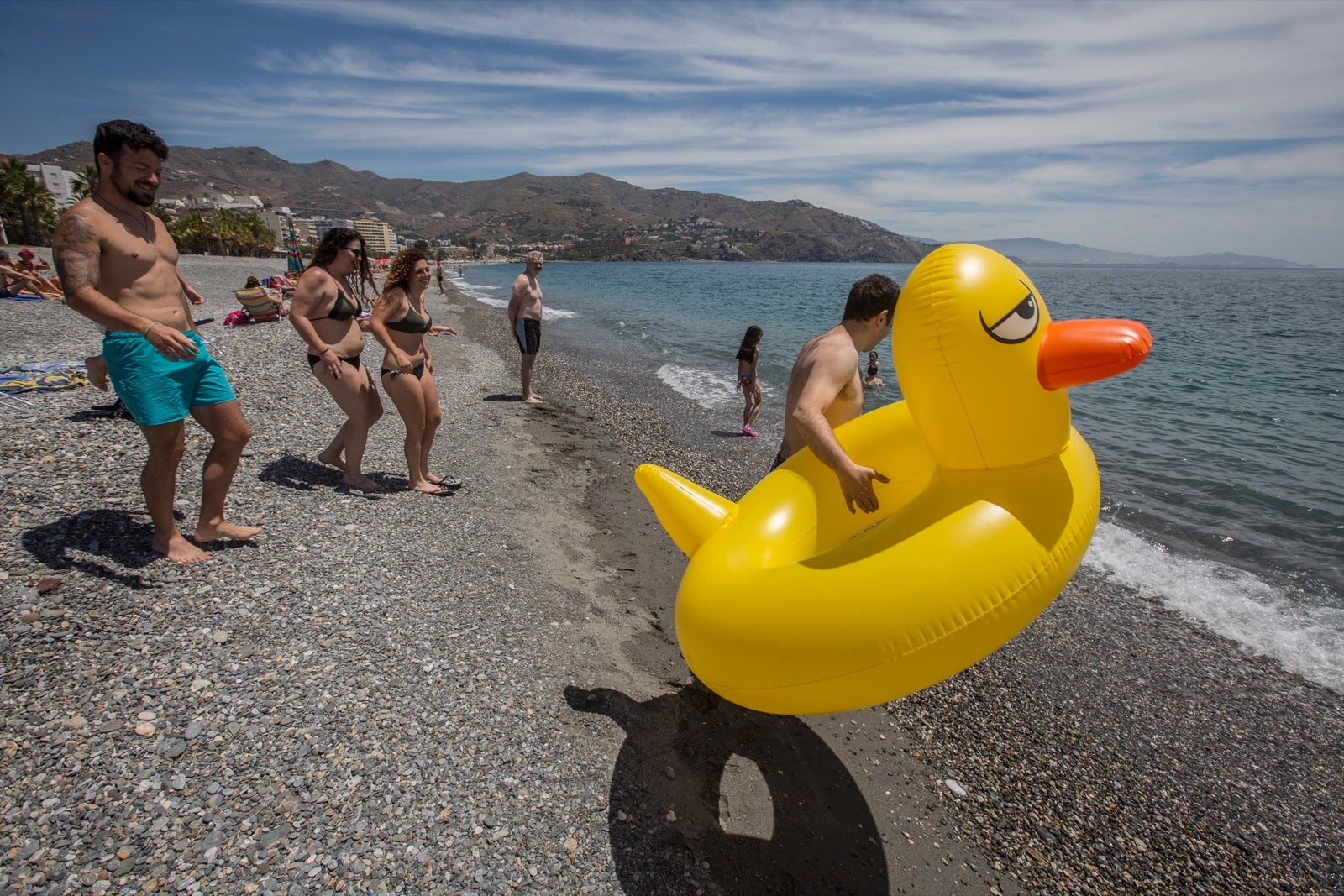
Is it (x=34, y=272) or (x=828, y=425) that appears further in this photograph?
(x=34, y=272)

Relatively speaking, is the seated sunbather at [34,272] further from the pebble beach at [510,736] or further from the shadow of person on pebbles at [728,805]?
the shadow of person on pebbles at [728,805]

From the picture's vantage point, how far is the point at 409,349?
5.37m

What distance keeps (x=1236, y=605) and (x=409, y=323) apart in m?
7.82

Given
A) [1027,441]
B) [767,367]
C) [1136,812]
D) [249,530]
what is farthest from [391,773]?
[767,367]

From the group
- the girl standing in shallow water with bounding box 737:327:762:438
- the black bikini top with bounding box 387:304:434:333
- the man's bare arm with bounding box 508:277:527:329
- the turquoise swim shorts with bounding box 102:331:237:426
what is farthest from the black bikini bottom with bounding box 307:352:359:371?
the girl standing in shallow water with bounding box 737:327:762:438

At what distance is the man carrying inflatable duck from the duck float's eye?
0.63 metres

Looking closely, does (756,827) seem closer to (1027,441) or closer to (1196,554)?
(1027,441)

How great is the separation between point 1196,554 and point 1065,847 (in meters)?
5.09

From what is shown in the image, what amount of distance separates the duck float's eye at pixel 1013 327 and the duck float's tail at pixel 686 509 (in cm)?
128

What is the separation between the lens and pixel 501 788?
8.79 feet

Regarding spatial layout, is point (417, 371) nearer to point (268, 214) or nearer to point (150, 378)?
point (150, 378)

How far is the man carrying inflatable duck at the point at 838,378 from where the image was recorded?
263 centimetres

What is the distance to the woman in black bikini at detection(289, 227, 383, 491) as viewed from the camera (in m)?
4.77

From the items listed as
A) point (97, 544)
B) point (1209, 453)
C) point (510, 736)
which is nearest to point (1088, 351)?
point (510, 736)
